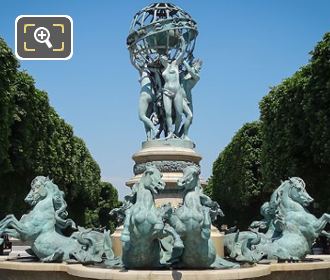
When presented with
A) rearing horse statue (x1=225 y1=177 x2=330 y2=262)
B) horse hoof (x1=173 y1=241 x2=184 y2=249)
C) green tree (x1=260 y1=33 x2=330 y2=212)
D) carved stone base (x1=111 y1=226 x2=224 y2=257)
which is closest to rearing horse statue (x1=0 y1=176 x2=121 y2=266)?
carved stone base (x1=111 y1=226 x2=224 y2=257)

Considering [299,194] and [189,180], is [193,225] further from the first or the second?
[299,194]

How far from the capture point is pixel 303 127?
90.1 ft

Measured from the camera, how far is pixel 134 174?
16.7m

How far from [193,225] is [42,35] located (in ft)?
16.4

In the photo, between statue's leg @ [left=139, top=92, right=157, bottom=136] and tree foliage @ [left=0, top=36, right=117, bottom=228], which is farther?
tree foliage @ [left=0, top=36, right=117, bottom=228]

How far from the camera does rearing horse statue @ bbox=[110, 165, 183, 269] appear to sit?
34.2 feet

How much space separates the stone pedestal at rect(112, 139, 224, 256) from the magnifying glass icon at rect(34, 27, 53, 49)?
5670 millimetres

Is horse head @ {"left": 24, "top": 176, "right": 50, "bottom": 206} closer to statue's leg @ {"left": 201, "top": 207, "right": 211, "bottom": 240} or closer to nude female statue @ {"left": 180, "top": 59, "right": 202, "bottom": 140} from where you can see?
statue's leg @ {"left": 201, "top": 207, "right": 211, "bottom": 240}

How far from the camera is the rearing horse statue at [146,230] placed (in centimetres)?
1043

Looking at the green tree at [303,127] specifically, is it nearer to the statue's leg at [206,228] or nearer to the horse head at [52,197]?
the horse head at [52,197]

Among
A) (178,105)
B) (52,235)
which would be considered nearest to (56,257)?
(52,235)

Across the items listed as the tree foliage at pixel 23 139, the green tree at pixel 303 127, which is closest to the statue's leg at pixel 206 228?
the green tree at pixel 303 127

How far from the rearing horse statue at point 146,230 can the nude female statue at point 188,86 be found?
6335mm

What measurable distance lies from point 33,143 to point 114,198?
178 feet
